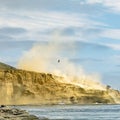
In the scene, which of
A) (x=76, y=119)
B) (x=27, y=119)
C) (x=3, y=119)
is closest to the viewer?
(x=3, y=119)

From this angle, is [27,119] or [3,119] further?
[27,119]

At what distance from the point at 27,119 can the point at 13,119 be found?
3.97m

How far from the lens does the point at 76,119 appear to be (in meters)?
71.4

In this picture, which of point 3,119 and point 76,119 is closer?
point 3,119

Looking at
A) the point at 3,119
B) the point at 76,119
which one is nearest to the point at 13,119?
the point at 3,119

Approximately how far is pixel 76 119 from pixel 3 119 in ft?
68.9

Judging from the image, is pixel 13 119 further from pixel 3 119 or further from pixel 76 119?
pixel 76 119

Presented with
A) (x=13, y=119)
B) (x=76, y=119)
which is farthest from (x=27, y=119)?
(x=76, y=119)

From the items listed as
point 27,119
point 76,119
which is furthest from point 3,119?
point 76,119

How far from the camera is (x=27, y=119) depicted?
5741cm

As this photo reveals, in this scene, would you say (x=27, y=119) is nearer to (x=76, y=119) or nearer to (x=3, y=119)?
(x=3, y=119)

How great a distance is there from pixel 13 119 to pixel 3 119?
1932mm

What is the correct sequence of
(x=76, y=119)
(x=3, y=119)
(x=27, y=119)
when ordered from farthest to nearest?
(x=76, y=119) → (x=27, y=119) → (x=3, y=119)
